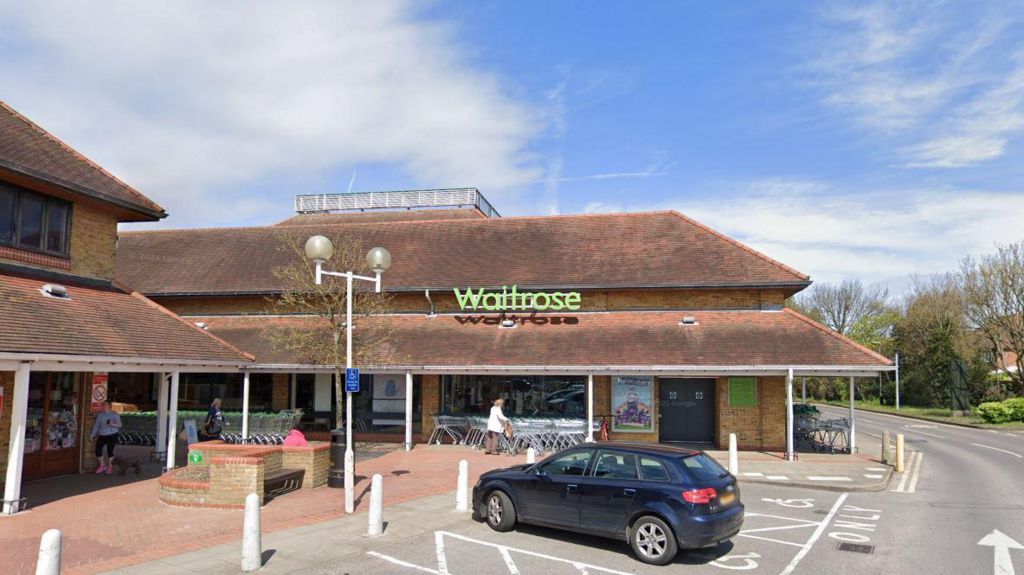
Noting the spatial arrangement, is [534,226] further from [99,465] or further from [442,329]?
[99,465]

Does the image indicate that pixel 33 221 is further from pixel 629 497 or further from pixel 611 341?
pixel 611 341

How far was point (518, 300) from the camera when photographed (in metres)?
21.4

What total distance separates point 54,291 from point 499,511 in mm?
9627

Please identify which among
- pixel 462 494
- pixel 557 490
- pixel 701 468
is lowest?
pixel 462 494

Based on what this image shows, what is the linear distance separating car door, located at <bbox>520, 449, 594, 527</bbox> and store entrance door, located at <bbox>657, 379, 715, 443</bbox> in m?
11.3

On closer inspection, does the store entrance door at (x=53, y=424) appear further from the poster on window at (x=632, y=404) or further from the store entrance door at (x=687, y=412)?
the store entrance door at (x=687, y=412)

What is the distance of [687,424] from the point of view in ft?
67.2

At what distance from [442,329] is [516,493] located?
463 inches

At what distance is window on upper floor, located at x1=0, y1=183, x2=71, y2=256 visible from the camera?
1297cm

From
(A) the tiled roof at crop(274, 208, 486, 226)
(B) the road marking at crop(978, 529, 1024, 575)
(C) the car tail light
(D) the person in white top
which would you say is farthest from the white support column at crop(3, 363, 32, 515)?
(A) the tiled roof at crop(274, 208, 486, 226)

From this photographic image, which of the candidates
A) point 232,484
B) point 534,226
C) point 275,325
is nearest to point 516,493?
point 232,484

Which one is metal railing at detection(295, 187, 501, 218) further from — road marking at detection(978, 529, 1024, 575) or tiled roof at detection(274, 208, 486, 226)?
road marking at detection(978, 529, 1024, 575)

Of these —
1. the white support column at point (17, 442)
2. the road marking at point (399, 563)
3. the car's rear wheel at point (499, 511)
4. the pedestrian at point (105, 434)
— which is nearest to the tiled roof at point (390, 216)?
the pedestrian at point (105, 434)

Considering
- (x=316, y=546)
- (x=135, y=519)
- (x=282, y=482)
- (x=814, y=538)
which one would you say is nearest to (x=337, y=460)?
(x=282, y=482)
